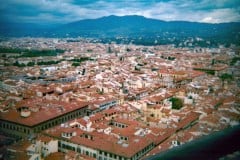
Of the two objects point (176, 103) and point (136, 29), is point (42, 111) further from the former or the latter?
point (136, 29)

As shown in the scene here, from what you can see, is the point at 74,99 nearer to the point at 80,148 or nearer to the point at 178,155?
the point at 80,148

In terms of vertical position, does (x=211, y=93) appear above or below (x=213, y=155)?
below

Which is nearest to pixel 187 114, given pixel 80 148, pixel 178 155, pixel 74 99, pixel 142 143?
pixel 142 143

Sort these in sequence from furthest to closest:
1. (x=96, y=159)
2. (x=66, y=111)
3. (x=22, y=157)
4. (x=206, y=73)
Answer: (x=206, y=73) < (x=66, y=111) < (x=96, y=159) < (x=22, y=157)

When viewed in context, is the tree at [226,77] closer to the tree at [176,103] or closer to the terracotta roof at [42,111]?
the tree at [176,103]

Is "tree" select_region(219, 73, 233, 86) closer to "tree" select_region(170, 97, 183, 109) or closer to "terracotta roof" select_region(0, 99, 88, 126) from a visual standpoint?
"tree" select_region(170, 97, 183, 109)

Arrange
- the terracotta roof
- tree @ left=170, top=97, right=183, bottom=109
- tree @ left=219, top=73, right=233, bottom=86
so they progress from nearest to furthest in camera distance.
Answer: the terracotta roof → tree @ left=170, top=97, right=183, bottom=109 → tree @ left=219, top=73, right=233, bottom=86

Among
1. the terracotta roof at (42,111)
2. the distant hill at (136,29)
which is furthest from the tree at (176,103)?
the distant hill at (136,29)

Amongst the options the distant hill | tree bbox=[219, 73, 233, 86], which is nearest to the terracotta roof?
tree bbox=[219, 73, 233, 86]

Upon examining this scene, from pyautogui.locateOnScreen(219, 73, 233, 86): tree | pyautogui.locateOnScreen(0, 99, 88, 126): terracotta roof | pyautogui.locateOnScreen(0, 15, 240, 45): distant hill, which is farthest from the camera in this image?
pyautogui.locateOnScreen(0, 15, 240, 45): distant hill
